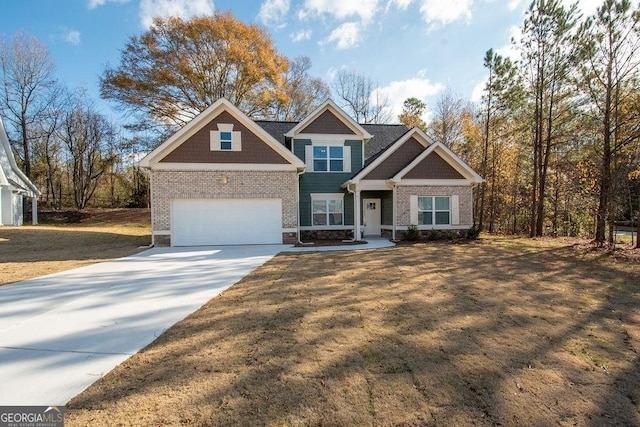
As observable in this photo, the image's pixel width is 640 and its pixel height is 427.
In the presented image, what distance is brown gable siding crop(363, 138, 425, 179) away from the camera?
1516 cm

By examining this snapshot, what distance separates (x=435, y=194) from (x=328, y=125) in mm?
6483

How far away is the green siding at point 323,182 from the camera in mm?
16375

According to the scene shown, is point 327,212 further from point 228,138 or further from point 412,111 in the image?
point 412,111

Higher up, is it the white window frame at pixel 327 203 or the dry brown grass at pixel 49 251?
the white window frame at pixel 327 203

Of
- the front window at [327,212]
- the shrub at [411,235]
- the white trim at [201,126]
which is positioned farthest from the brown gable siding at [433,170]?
the white trim at [201,126]

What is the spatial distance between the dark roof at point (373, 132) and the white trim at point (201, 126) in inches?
119

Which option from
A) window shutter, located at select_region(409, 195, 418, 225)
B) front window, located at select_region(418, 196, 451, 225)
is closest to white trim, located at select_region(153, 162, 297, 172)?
window shutter, located at select_region(409, 195, 418, 225)

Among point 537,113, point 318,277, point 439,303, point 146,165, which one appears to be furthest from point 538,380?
point 537,113

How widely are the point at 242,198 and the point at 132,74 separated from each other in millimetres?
18212

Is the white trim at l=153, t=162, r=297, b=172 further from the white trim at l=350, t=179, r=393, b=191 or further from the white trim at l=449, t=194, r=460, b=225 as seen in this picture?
the white trim at l=449, t=194, r=460, b=225

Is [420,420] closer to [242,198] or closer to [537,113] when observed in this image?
[242,198]

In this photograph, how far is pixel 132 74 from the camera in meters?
24.1

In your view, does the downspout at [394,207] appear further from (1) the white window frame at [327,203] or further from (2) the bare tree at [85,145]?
(2) the bare tree at [85,145]

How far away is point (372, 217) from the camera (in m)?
17.4
